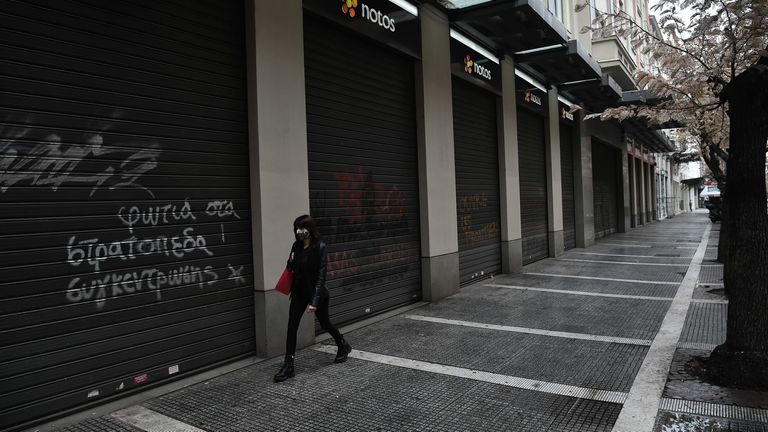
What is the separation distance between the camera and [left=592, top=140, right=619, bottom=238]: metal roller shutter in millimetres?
20781

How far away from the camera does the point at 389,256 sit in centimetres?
794

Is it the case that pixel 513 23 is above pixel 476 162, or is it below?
above

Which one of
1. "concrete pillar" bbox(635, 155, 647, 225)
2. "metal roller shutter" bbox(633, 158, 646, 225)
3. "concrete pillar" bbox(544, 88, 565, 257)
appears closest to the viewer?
"concrete pillar" bbox(544, 88, 565, 257)

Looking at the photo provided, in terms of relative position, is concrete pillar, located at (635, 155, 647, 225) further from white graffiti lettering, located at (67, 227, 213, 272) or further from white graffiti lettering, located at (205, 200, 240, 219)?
white graffiti lettering, located at (67, 227, 213, 272)

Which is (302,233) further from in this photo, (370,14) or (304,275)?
(370,14)

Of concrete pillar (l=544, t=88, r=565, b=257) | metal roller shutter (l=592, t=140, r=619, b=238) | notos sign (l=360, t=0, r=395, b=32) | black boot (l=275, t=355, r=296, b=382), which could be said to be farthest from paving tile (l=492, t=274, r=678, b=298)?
metal roller shutter (l=592, t=140, r=619, b=238)

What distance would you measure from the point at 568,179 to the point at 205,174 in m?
14.8

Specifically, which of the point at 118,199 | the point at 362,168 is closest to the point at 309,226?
the point at 118,199

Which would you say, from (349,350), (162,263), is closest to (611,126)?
(349,350)

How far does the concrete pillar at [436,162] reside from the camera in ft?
28.1

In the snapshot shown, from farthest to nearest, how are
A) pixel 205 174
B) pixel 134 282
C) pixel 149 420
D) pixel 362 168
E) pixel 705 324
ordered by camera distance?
pixel 362 168 → pixel 705 324 → pixel 205 174 → pixel 134 282 → pixel 149 420

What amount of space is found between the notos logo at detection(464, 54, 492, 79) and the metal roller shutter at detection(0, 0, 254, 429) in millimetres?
5547

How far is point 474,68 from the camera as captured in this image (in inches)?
400

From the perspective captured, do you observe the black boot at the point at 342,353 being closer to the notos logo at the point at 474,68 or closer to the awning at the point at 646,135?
the notos logo at the point at 474,68
